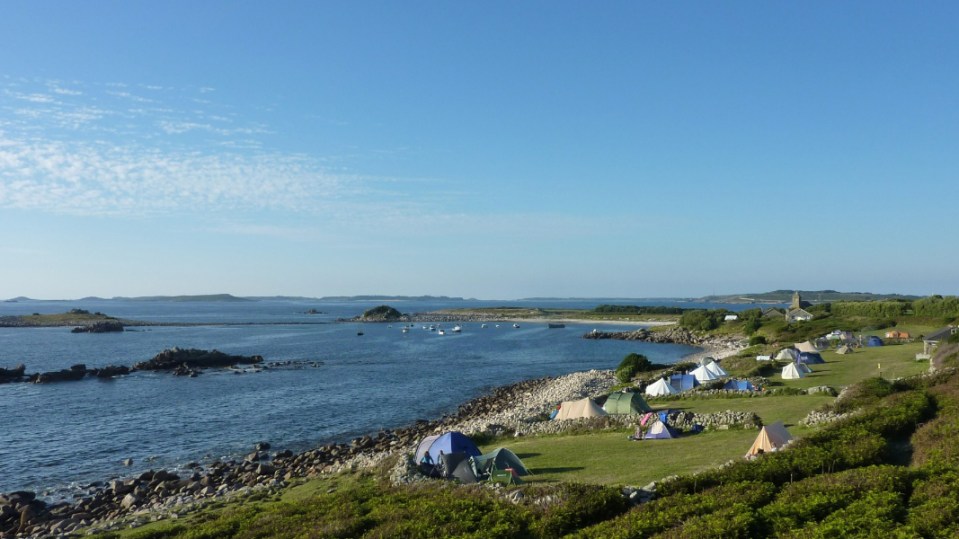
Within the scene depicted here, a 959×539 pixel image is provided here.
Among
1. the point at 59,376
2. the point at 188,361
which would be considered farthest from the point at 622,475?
the point at 188,361

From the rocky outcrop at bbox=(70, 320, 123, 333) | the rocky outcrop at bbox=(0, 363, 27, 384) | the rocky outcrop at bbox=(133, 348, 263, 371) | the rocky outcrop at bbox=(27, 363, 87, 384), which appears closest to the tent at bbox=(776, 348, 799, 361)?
the rocky outcrop at bbox=(133, 348, 263, 371)

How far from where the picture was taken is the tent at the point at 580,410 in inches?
1264

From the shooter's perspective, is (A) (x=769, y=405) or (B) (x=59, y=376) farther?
(B) (x=59, y=376)

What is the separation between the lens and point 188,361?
76.1 metres

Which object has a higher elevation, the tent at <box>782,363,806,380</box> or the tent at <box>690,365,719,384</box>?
the tent at <box>782,363,806,380</box>

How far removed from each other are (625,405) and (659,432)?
6.91 meters

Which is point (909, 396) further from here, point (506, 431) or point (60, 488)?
point (60, 488)

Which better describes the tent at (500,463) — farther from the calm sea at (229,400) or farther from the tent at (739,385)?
the tent at (739,385)

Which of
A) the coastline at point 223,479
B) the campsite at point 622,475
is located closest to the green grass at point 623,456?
the campsite at point 622,475

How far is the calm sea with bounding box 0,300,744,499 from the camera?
3372cm

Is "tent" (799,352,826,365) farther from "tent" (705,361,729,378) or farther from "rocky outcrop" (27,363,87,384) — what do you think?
"rocky outcrop" (27,363,87,384)

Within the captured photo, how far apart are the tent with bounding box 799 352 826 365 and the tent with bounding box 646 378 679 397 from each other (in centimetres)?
1486

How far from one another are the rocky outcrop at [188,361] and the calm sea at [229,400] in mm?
3743

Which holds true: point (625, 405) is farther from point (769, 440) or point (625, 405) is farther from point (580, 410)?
point (769, 440)
